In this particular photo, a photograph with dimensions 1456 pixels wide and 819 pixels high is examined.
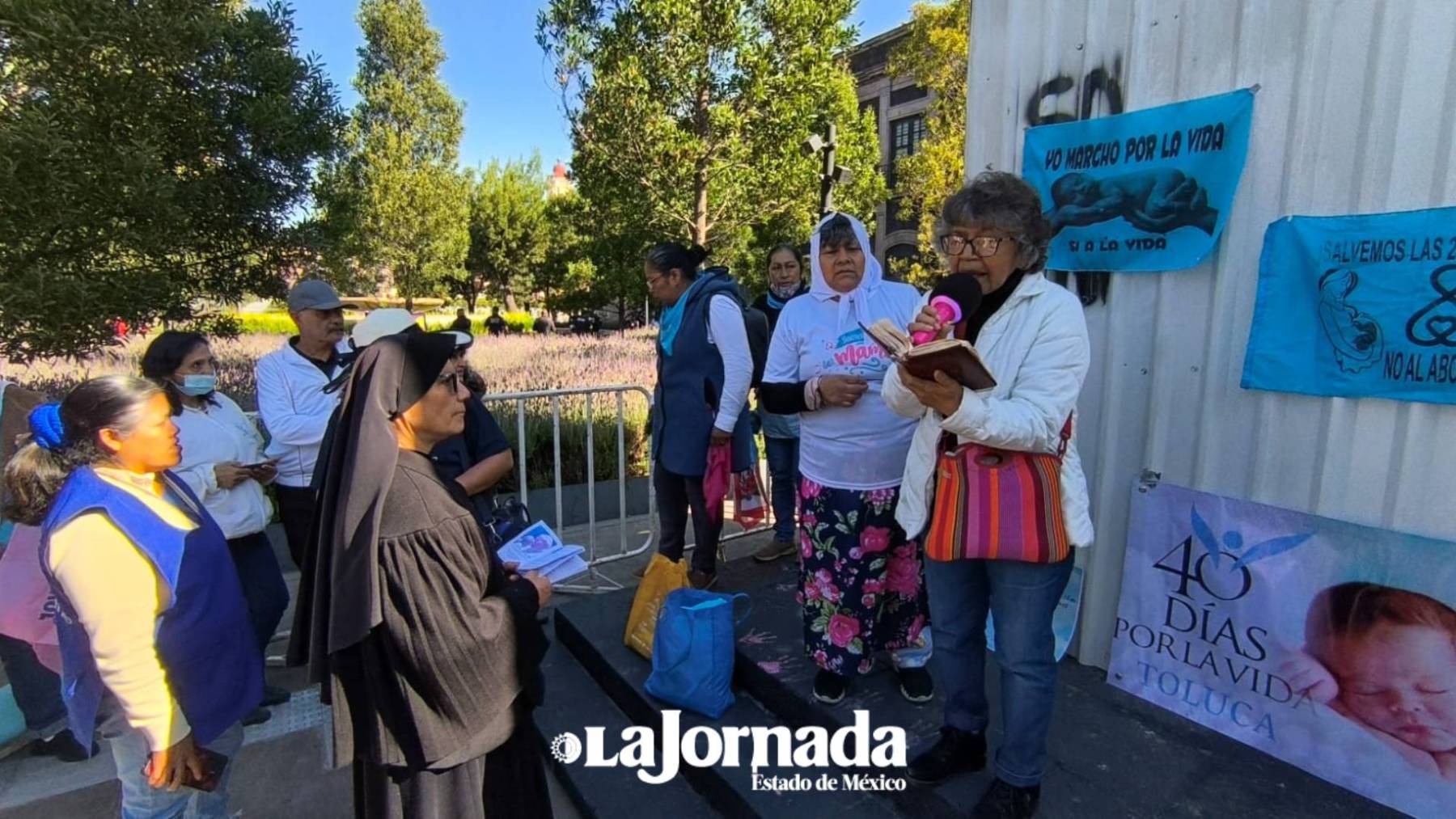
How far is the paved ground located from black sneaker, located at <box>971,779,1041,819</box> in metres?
1.48

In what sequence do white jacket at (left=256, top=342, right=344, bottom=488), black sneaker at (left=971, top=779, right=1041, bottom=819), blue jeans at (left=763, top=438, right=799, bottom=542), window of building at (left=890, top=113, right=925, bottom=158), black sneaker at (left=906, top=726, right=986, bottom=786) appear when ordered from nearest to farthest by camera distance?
black sneaker at (left=971, top=779, right=1041, bottom=819) → black sneaker at (left=906, top=726, right=986, bottom=786) → white jacket at (left=256, top=342, right=344, bottom=488) → blue jeans at (left=763, top=438, right=799, bottom=542) → window of building at (left=890, top=113, right=925, bottom=158)

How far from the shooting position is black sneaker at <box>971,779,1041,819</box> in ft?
6.64

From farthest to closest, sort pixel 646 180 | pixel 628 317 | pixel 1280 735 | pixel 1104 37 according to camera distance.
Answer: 1. pixel 628 317
2. pixel 646 180
3. pixel 1104 37
4. pixel 1280 735

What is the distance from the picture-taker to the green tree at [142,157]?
5.02 m

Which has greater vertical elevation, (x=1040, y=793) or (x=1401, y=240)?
(x=1401, y=240)

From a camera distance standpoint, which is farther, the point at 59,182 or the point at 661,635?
the point at 59,182

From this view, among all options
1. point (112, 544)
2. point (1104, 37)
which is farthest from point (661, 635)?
Answer: point (1104, 37)

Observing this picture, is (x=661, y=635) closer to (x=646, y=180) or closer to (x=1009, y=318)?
(x=1009, y=318)

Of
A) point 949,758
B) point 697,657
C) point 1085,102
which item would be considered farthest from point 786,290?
point 949,758

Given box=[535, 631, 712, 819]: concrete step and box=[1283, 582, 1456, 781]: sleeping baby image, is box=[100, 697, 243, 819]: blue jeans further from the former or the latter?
box=[1283, 582, 1456, 781]: sleeping baby image

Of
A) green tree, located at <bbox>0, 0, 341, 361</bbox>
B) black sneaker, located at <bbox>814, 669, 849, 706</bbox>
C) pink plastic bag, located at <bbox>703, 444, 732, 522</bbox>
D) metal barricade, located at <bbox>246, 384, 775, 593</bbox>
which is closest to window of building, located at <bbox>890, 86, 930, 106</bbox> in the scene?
green tree, located at <bbox>0, 0, 341, 361</bbox>

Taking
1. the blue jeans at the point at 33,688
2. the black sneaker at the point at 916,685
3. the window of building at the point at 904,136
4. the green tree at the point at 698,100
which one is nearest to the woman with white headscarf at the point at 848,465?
the black sneaker at the point at 916,685

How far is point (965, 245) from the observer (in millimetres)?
1957

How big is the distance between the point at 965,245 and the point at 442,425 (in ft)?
4.76
